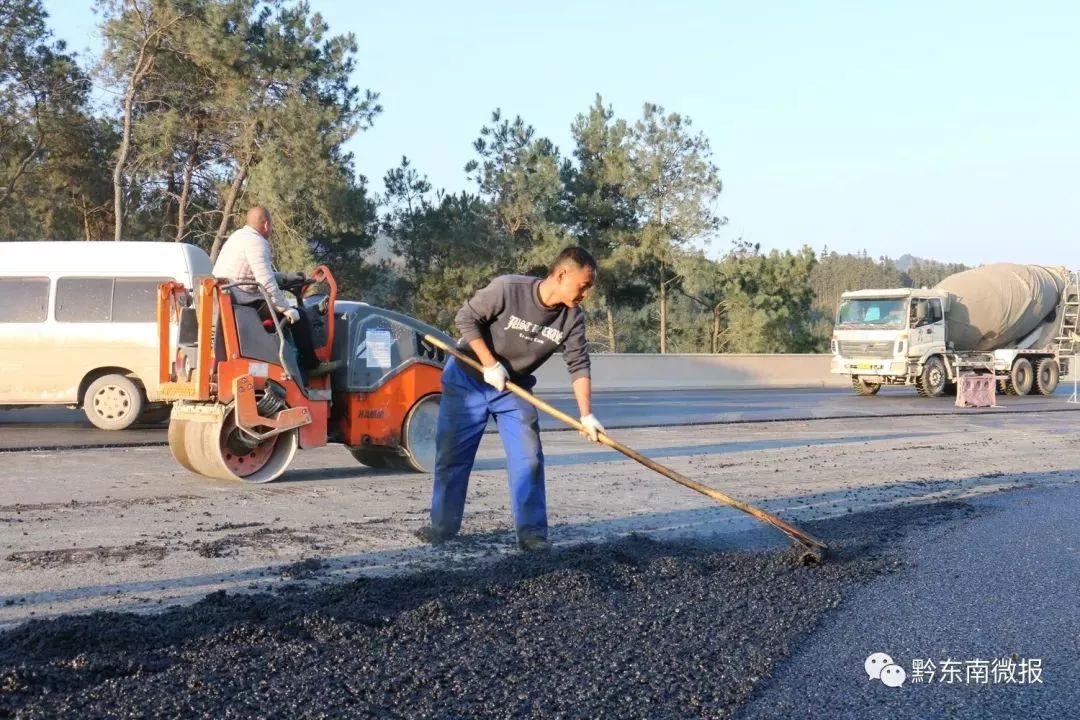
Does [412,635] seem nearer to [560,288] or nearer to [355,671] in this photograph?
[355,671]

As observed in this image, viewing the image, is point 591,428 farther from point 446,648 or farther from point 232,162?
point 232,162

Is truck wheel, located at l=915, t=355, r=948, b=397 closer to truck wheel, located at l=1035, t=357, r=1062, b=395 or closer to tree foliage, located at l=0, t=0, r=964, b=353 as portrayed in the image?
truck wheel, located at l=1035, t=357, r=1062, b=395

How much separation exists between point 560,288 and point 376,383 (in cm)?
366

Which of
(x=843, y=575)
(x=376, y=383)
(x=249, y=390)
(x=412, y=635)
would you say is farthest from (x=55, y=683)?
(x=376, y=383)

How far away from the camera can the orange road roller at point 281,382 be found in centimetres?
840

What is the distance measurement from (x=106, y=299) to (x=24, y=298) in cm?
107

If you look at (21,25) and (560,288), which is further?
(21,25)

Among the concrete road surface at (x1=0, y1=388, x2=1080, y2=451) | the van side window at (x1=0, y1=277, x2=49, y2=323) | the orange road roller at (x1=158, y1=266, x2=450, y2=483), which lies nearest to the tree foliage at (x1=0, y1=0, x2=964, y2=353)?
the concrete road surface at (x1=0, y1=388, x2=1080, y2=451)

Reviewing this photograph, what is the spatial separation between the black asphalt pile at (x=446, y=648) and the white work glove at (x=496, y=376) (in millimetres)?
1082

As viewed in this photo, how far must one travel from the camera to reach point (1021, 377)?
1125 inches

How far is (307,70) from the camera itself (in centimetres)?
2938

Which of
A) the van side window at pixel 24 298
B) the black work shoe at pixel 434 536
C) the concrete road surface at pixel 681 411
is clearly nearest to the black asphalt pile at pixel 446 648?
the black work shoe at pixel 434 536
